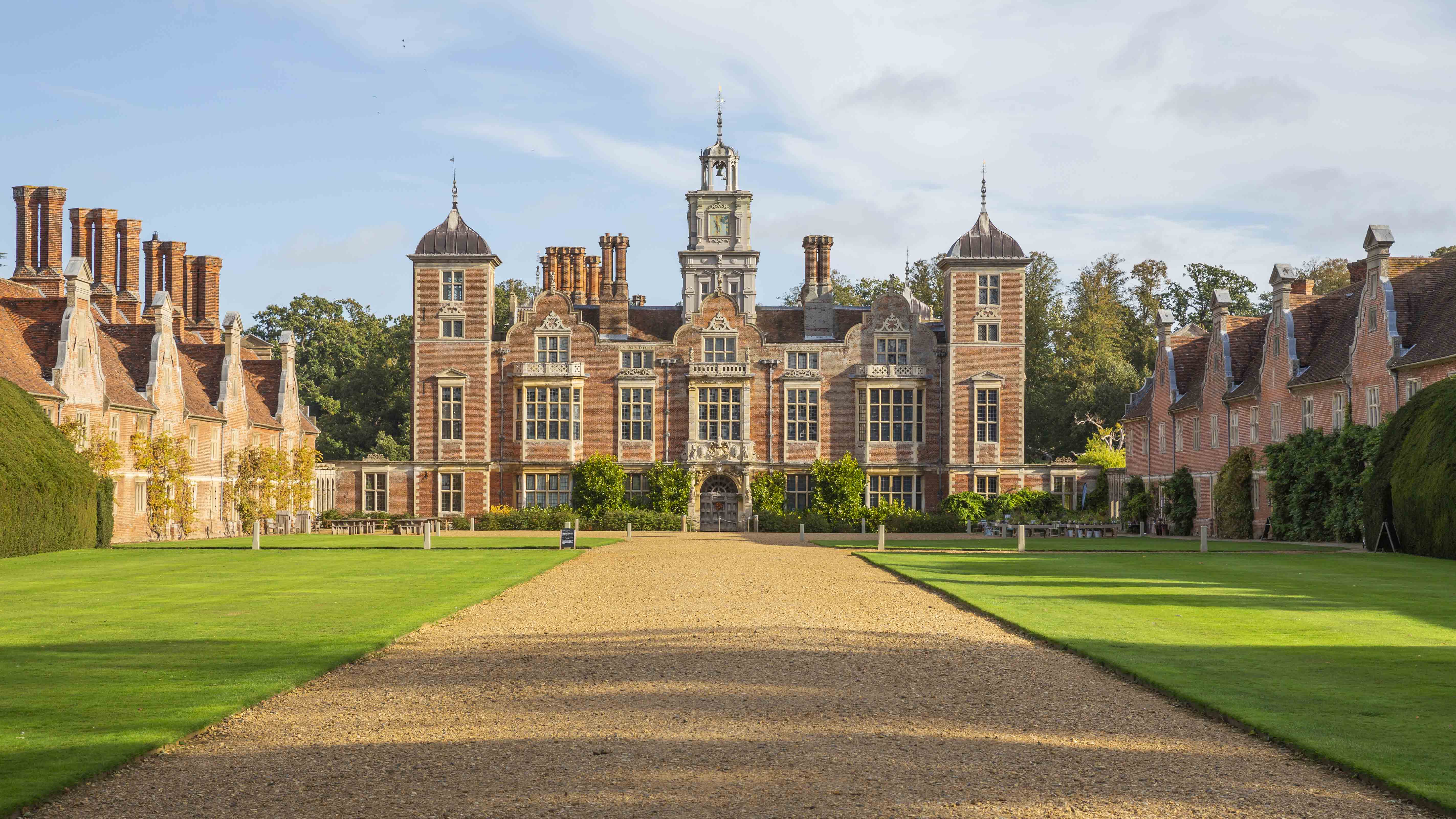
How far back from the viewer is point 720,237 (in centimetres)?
5425

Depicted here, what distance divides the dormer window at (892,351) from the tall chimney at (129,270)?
27.5 meters

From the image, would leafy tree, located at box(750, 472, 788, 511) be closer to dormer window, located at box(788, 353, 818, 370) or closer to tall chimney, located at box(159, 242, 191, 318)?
dormer window, located at box(788, 353, 818, 370)

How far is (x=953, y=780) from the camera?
750cm

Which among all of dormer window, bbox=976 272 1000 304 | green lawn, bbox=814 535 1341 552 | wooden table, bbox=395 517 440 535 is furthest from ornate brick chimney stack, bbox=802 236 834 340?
wooden table, bbox=395 517 440 535

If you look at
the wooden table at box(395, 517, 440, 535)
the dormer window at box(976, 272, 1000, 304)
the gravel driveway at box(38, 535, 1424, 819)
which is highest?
the dormer window at box(976, 272, 1000, 304)

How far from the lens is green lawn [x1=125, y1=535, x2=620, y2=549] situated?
3219cm

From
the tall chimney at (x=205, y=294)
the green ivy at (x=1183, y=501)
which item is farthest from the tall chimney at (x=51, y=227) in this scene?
the green ivy at (x=1183, y=501)

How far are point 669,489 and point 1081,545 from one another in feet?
58.7

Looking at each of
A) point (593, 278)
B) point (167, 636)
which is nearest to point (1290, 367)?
point (593, 278)

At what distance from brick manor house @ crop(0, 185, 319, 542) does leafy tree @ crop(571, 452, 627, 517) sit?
39.0ft

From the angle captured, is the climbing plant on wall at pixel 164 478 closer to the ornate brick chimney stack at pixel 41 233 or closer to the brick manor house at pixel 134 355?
the brick manor house at pixel 134 355

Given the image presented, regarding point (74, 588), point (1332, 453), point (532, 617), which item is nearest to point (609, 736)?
point (532, 617)

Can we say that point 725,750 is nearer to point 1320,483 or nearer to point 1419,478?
point 1419,478

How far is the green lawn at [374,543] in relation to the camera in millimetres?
32188
